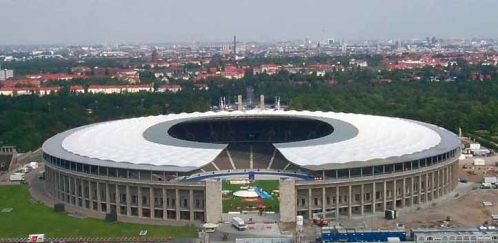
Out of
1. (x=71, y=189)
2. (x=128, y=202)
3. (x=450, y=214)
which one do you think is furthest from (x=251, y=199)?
(x=450, y=214)

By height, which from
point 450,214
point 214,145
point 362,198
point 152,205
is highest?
point 214,145

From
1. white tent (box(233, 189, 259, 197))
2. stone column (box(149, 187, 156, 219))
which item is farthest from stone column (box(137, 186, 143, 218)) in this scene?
white tent (box(233, 189, 259, 197))

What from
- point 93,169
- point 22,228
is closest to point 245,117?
point 93,169

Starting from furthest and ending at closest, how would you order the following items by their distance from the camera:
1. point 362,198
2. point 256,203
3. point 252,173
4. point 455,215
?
point 252,173 < point 256,203 < point 362,198 < point 455,215

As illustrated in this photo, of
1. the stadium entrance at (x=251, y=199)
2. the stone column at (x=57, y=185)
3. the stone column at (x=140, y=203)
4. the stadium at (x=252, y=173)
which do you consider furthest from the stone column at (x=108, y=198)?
the stadium entrance at (x=251, y=199)

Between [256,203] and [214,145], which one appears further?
[214,145]

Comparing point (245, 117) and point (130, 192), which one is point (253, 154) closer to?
point (245, 117)

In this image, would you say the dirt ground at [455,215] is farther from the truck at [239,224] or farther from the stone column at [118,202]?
the stone column at [118,202]

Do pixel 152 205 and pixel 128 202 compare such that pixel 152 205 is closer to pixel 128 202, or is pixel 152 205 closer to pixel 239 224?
pixel 128 202
